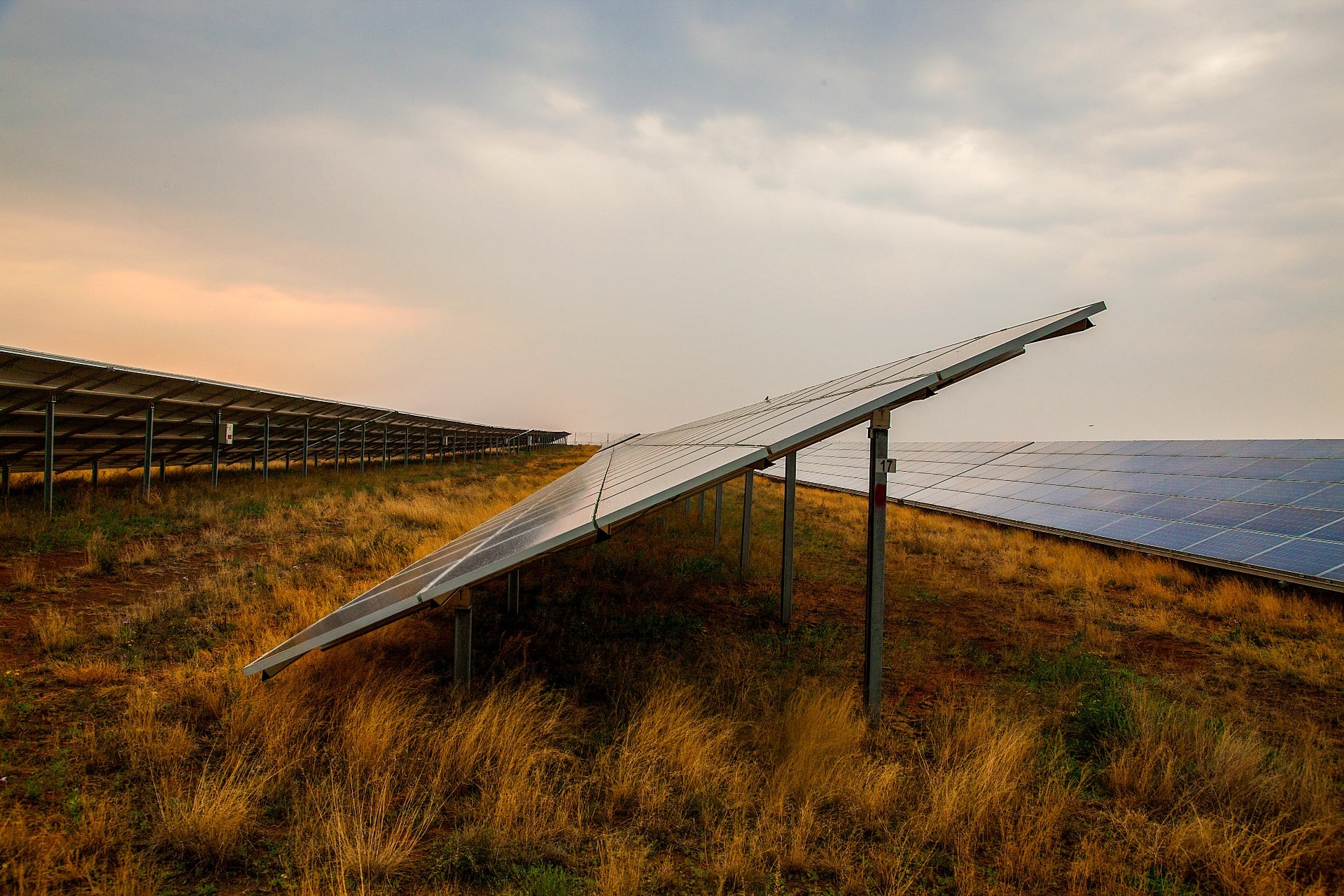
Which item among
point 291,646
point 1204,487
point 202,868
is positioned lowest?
point 202,868

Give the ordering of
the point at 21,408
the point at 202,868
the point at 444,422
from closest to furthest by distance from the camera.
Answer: the point at 202,868 < the point at 21,408 < the point at 444,422

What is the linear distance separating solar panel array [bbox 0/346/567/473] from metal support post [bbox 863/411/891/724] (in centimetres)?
1609

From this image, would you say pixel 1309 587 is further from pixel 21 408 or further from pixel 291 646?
pixel 21 408

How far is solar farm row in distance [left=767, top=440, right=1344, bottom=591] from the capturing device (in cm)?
1187

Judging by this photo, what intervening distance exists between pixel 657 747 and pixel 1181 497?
52.1ft

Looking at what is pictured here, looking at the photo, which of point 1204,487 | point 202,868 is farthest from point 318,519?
point 1204,487

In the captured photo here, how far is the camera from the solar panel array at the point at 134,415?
15164mm

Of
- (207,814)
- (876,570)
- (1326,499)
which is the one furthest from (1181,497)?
(207,814)

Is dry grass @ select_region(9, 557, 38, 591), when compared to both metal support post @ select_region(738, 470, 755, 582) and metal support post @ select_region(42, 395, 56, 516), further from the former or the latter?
metal support post @ select_region(738, 470, 755, 582)

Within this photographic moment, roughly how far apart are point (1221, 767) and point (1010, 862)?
7.48ft

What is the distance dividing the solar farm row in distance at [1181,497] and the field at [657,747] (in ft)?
4.51

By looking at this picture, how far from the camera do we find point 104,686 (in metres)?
6.33

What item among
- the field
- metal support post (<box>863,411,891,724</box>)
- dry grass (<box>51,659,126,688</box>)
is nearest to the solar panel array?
the field

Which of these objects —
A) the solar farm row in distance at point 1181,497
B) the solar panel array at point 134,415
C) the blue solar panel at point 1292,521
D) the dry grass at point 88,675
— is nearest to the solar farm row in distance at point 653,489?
the dry grass at point 88,675
